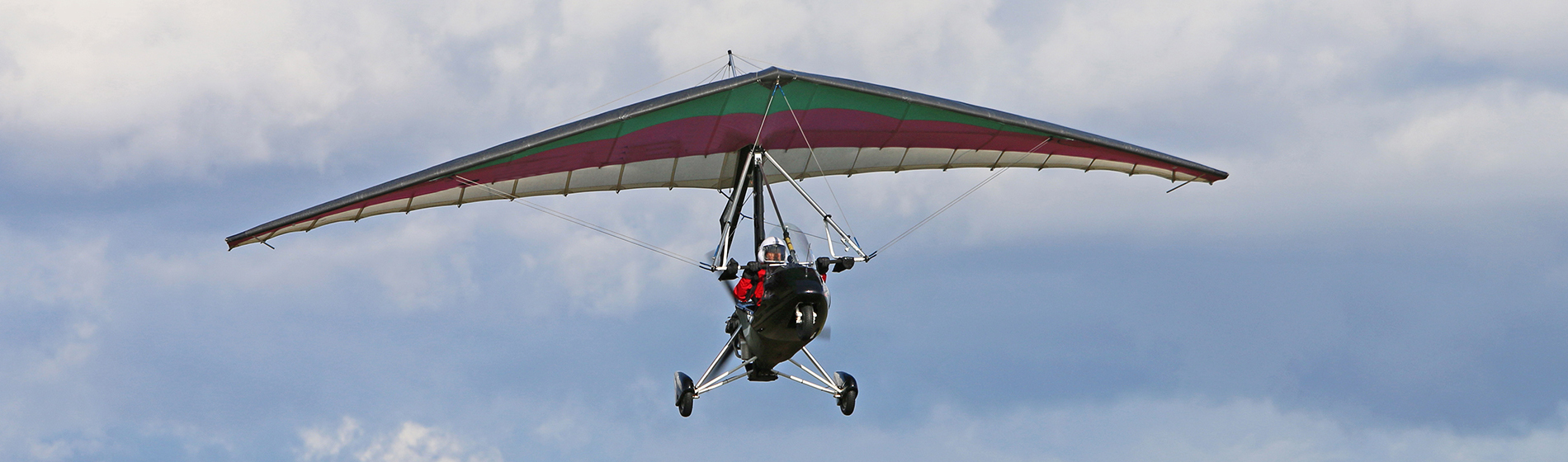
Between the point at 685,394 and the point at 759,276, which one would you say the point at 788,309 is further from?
the point at 685,394

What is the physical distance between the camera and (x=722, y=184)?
80.0 ft

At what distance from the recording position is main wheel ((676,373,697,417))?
71.9 feet

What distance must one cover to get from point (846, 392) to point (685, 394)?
2.43 m

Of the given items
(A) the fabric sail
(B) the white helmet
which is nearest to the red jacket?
(B) the white helmet

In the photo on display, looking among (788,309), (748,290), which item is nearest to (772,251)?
(788,309)

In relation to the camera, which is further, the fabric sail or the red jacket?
the fabric sail

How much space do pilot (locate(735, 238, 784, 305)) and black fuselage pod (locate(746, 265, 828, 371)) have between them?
Answer: 153 millimetres

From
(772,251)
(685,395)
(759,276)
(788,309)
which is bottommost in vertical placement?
(788,309)

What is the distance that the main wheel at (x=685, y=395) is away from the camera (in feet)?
71.9

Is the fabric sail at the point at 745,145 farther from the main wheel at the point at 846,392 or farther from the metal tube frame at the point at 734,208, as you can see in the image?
the main wheel at the point at 846,392

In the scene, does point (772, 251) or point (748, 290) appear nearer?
point (772, 251)

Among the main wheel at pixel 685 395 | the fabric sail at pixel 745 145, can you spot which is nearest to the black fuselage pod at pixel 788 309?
the main wheel at pixel 685 395

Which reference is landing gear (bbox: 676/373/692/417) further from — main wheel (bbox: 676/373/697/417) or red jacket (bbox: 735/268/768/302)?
red jacket (bbox: 735/268/768/302)

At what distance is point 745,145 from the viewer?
23.0 meters
